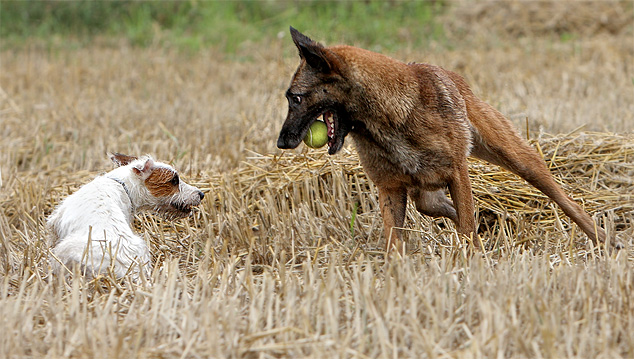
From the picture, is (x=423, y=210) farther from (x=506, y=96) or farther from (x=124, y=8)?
(x=124, y=8)

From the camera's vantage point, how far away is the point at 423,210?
18.2 ft

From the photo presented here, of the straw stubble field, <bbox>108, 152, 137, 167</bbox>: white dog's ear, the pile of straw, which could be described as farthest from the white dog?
the pile of straw

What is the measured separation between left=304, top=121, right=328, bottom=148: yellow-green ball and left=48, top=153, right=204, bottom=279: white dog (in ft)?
3.20

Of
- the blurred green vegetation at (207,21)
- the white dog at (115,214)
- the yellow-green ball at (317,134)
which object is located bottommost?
the white dog at (115,214)

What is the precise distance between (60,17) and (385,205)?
1350 centimetres

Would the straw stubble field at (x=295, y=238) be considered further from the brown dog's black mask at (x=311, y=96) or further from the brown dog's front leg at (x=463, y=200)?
the brown dog's black mask at (x=311, y=96)

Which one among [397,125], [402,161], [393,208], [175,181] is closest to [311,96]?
[397,125]

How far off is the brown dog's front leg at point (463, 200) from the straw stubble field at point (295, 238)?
0.21 meters

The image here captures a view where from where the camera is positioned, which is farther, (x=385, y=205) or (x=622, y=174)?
(x=622, y=174)

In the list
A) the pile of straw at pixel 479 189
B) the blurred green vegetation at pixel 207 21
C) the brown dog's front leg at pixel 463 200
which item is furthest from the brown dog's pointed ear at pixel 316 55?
the blurred green vegetation at pixel 207 21

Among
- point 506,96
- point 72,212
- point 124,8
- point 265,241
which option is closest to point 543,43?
point 506,96

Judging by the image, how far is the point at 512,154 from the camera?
5359mm

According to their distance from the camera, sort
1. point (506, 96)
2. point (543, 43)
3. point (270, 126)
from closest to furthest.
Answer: point (270, 126) → point (506, 96) → point (543, 43)

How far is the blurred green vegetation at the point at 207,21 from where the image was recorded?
15.2 metres
